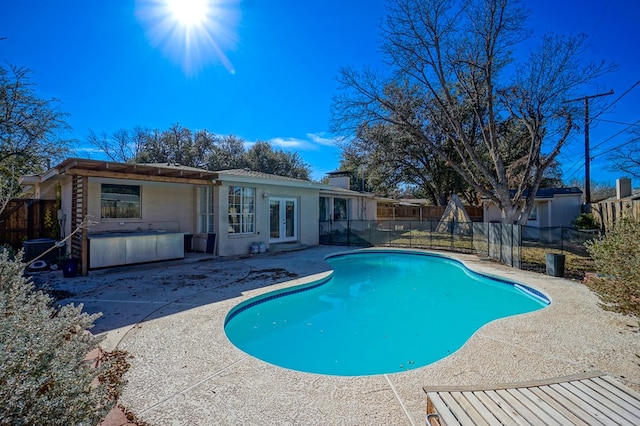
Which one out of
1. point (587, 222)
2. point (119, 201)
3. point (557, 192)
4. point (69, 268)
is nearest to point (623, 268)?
point (69, 268)

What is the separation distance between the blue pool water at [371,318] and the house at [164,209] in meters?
4.36

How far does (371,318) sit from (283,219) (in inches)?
317

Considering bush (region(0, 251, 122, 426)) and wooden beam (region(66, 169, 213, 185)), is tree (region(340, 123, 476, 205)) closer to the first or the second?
wooden beam (region(66, 169, 213, 185))

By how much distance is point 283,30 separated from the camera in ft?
31.7

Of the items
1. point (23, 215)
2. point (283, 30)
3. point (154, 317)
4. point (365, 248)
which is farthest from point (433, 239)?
point (23, 215)

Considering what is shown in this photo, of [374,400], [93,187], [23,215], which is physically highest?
[93,187]

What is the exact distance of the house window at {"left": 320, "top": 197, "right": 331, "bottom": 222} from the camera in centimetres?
1728

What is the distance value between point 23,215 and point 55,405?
42.8 feet

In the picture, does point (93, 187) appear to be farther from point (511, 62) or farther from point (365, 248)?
point (511, 62)

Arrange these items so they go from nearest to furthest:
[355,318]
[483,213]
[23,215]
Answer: [355,318]
[23,215]
[483,213]

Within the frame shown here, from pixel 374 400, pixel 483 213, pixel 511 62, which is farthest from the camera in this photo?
pixel 483 213

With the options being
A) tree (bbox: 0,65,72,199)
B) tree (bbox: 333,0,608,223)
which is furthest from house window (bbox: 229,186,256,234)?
tree (bbox: 0,65,72,199)

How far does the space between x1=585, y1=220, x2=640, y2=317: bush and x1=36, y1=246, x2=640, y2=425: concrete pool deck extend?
2.02 feet

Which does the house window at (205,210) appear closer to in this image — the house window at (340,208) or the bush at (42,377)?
the house window at (340,208)
